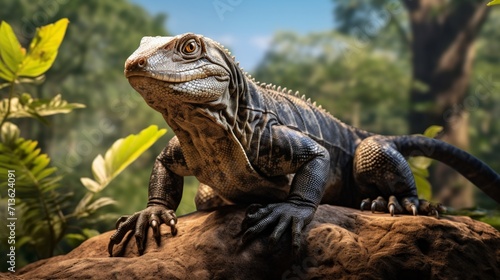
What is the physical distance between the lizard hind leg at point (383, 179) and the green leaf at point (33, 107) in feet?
10.0

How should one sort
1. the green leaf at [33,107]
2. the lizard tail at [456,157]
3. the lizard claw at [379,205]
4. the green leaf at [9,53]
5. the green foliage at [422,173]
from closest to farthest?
the lizard claw at [379,205], the lizard tail at [456,157], the green leaf at [9,53], the green leaf at [33,107], the green foliage at [422,173]

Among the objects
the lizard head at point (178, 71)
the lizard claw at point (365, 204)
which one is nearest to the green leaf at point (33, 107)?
the lizard head at point (178, 71)

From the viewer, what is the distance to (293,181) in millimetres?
3869

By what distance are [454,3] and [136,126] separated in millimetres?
7530

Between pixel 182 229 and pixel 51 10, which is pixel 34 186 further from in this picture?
pixel 51 10

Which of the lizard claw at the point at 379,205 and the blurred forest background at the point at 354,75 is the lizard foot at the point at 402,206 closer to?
the lizard claw at the point at 379,205

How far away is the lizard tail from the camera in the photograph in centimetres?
478

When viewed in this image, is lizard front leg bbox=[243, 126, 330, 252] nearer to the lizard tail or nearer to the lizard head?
the lizard head

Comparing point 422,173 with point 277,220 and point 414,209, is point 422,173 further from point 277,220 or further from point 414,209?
point 277,220

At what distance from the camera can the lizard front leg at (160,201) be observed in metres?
3.77

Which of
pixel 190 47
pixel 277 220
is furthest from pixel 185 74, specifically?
pixel 277 220

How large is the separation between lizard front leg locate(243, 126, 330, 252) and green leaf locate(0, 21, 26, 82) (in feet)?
9.44

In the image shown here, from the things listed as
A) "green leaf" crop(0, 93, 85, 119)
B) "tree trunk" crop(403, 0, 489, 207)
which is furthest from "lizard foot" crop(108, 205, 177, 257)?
"tree trunk" crop(403, 0, 489, 207)

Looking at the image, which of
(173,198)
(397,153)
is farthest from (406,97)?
(173,198)
